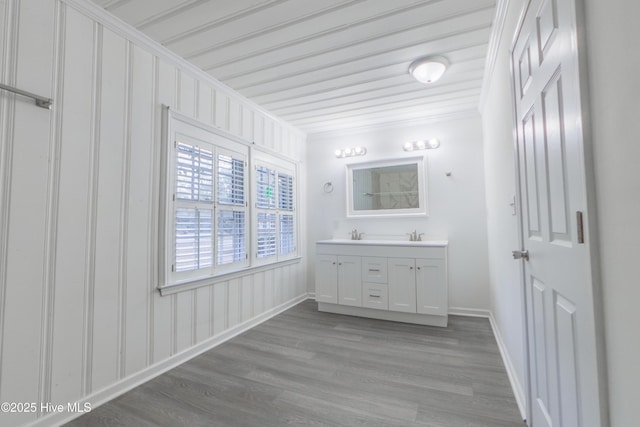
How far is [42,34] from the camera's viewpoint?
1.62 m

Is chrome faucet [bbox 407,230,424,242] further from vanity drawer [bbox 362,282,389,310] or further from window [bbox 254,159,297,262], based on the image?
window [bbox 254,159,297,262]

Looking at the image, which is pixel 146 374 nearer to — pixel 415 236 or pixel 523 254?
pixel 523 254

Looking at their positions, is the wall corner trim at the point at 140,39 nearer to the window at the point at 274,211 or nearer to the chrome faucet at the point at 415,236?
the window at the point at 274,211

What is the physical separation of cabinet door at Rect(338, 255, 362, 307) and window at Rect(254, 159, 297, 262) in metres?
0.83

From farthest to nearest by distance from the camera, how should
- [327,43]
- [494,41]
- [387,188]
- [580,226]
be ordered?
[387,188] < [327,43] < [494,41] < [580,226]

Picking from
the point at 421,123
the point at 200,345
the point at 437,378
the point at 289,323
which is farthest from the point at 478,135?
the point at 200,345

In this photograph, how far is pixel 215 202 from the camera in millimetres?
2723

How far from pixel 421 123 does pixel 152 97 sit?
10.2ft

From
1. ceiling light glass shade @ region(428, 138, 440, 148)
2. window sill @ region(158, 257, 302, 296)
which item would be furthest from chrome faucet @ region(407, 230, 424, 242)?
window sill @ region(158, 257, 302, 296)

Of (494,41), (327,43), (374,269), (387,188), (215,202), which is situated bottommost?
(374,269)

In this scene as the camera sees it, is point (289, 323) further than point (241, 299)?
Yes

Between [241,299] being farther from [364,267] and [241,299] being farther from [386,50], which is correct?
[386,50]

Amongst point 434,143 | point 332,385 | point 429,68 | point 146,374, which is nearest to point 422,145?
point 434,143

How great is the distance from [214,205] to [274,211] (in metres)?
1.06
